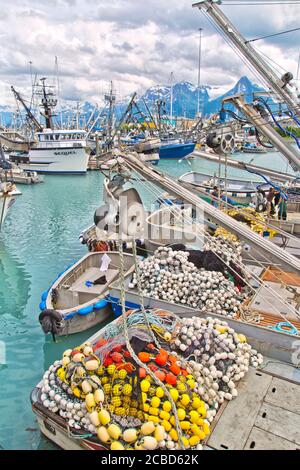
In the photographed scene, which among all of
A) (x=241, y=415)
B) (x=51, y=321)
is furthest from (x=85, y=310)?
(x=241, y=415)

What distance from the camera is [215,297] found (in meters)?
8.38

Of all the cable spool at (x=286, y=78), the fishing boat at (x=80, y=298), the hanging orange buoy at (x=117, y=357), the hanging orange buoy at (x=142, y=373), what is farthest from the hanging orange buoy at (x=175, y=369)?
the cable spool at (x=286, y=78)

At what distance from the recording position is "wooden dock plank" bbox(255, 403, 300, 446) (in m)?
5.08

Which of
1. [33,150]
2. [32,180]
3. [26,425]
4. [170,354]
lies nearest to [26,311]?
[26,425]

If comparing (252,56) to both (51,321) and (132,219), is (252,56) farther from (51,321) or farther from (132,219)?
(51,321)

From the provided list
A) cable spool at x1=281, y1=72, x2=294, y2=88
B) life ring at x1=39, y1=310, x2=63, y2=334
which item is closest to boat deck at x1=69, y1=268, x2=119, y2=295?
life ring at x1=39, y1=310, x2=63, y2=334

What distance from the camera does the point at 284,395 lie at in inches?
229

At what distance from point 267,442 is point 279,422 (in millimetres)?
466

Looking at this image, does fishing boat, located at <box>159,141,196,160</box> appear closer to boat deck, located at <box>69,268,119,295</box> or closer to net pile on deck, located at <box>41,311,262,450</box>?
boat deck, located at <box>69,268,119,295</box>

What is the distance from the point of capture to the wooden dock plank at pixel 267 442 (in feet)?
16.0

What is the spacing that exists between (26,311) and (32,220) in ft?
43.9

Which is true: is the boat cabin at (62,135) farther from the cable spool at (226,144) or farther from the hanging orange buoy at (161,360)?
the hanging orange buoy at (161,360)

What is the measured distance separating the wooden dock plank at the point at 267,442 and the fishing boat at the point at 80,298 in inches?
216
